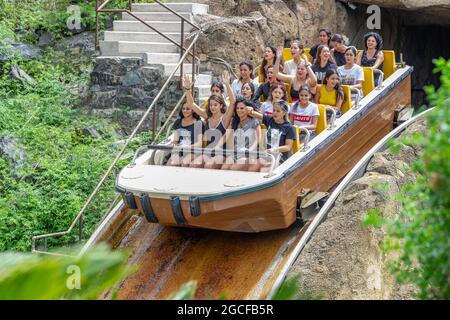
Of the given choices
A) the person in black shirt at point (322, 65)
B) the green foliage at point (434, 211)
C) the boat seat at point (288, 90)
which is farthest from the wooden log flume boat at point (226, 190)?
the green foliage at point (434, 211)

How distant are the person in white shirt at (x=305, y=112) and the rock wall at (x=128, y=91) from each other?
2569 mm

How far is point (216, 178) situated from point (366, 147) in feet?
8.69

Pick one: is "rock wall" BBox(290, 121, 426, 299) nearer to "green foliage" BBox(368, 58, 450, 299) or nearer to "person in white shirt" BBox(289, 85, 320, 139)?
"person in white shirt" BBox(289, 85, 320, 139)

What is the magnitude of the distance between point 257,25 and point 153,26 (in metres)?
1.53

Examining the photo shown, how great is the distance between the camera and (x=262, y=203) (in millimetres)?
7223

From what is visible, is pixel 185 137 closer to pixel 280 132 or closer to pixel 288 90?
pixel 280 132

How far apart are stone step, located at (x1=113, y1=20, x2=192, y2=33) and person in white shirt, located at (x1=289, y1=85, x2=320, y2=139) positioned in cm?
362

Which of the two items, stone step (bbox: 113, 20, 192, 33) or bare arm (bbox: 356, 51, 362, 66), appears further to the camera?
stone step (bbox: 113, 20, 192, 33)

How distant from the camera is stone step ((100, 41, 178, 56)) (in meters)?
11.2

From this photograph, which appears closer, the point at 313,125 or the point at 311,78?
the point at 313,125

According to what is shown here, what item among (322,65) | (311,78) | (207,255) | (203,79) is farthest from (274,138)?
(203,79)

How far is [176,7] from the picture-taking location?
39.8ft

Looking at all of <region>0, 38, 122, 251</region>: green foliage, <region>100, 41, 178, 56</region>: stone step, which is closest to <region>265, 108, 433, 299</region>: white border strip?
<region>0, 38, 122, 251</region>: green foliage
